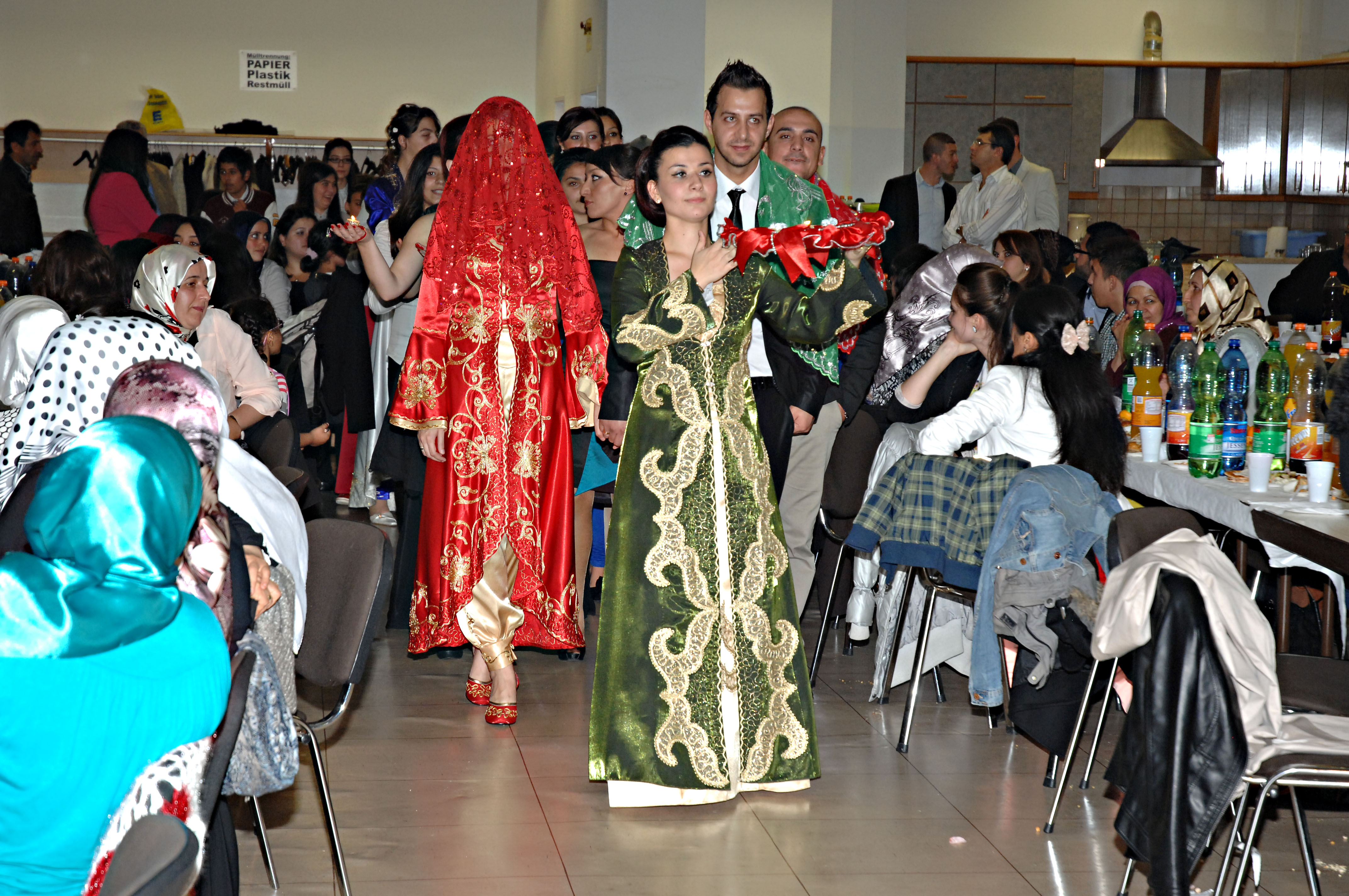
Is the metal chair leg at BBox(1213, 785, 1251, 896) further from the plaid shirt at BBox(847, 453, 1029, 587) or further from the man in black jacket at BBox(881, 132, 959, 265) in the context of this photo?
the man in black jacket at BBox(881, 132, 959, 265)

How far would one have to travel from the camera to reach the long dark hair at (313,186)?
8.30 m

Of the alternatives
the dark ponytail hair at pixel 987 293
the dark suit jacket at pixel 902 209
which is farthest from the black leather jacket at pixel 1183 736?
the dark suit jacket at pixel 902 209

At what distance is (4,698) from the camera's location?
5.18 ft

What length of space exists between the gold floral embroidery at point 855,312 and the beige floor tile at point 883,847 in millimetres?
1203

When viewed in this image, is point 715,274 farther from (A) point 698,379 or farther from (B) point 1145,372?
(B) point 1145,372

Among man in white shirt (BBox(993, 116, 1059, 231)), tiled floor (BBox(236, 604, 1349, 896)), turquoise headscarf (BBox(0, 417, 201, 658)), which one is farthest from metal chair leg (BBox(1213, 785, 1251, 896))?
man in white shirt (BBox(993, 116, 1059, 231))

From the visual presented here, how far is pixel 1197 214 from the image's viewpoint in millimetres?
11812

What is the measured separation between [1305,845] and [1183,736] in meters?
0.50

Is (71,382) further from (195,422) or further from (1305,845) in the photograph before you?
(1305,845)

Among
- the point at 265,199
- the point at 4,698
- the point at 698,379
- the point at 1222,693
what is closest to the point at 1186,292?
the point at 698,379

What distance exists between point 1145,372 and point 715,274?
207cm

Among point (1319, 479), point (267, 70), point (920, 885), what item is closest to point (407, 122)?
point (1319, 479)

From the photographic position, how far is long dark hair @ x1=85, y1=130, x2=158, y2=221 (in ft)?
23.7

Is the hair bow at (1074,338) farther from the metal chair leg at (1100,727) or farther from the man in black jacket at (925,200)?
the man in black jacket at (925,200)
